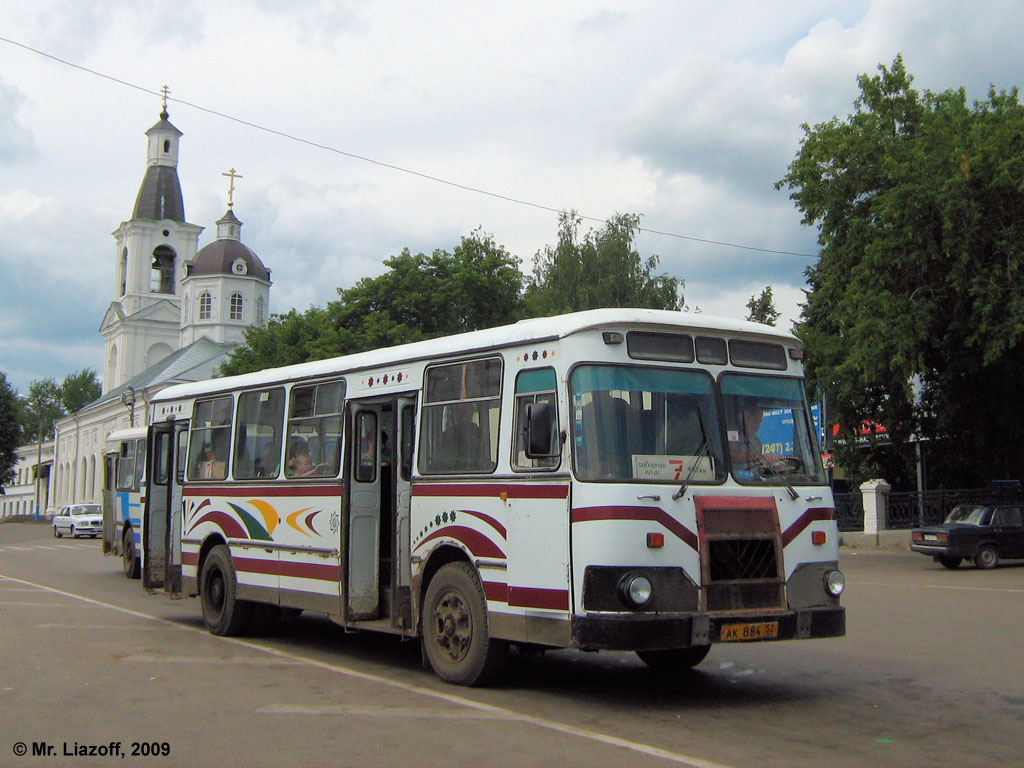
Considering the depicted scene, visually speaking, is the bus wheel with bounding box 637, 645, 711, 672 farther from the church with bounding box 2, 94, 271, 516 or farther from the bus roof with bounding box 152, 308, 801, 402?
the church with bounding box 2, 94, 271, 516

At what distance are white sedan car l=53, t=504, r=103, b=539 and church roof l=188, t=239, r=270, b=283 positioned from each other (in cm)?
3694

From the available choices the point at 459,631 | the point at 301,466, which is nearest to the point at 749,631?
the point at 459,631

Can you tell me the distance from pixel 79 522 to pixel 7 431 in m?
36.8

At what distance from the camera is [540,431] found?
27.2 ft

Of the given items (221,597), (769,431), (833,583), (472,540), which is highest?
(769,431)

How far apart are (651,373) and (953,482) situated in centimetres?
3038

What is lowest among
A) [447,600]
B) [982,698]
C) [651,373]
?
[982,698]

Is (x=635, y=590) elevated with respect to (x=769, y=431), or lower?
lower

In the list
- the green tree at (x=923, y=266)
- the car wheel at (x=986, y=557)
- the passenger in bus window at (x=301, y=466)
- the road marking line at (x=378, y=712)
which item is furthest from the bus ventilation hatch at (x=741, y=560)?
the green tree at (x=923, y=266)

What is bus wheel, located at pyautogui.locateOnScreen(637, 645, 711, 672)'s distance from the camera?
33.3ft

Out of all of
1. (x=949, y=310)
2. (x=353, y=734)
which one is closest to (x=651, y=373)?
(x=353, y=734)

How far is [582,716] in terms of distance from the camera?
820 centimetres

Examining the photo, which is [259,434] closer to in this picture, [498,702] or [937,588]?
[498,702]

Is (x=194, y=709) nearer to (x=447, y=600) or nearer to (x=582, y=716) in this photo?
(x=447, y=600)
